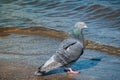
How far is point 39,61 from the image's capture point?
773cm

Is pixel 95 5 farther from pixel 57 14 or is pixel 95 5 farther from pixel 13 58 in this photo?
pixel 13 58

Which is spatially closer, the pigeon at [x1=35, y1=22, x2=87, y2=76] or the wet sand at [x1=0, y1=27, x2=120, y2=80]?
the pigeon at [x1=35, y1=22, x2=87, y2=76]

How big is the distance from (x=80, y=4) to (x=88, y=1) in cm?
51

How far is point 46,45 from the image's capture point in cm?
Result: 903

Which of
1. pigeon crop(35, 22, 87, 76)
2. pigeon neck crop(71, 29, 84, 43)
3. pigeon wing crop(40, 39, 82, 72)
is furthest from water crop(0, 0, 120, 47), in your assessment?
pigeon wing crop(40, 39, 82, 72)

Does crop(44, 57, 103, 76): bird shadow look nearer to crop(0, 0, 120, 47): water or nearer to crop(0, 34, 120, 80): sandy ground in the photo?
crop(0, 34, 120, 80): sandy ground

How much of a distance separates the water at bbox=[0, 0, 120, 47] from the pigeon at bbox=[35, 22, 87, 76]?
6.94ft

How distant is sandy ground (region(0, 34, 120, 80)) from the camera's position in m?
6.87

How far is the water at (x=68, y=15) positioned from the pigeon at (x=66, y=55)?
83.3 inches

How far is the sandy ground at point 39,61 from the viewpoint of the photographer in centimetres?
687

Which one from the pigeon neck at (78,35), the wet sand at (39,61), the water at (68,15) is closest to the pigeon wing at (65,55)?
the pigeon neck at (78,35)

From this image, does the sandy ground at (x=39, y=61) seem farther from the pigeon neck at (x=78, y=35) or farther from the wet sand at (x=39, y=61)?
the pigeon neck at (x=78, y=35)

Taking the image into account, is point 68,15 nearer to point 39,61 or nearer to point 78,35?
point 39,61

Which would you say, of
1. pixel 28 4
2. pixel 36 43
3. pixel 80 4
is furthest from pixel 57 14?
pixel 36 43
